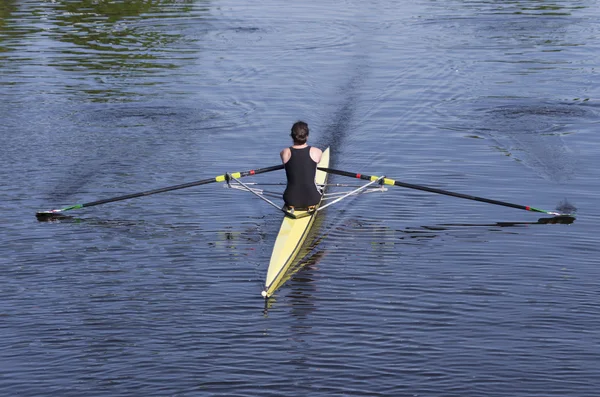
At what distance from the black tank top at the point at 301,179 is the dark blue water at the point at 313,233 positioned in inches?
29.1

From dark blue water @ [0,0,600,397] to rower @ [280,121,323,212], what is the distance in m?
0.72

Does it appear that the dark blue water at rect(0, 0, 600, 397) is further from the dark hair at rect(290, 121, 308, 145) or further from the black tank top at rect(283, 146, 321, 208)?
the dark hair at rect(290, 121, 308, 145)

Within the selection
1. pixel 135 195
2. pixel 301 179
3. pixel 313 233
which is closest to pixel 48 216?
pixel 135 195

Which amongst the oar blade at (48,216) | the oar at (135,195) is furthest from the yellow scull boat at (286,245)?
the oar blade at (48,216)

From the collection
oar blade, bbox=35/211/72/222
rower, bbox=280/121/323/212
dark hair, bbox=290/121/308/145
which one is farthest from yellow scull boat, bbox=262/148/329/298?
oar blade, bbox=35/211/72/222

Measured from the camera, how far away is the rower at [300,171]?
19.4 metres

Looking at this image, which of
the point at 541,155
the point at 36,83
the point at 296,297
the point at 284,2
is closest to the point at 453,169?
the point at 541,155

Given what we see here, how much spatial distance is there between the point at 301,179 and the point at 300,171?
16 cm

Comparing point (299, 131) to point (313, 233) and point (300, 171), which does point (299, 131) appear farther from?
point (313, 233)

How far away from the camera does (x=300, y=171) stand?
1948 cm

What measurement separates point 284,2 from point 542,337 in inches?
1764

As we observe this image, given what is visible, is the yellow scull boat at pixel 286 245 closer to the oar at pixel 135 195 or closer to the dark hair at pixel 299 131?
the dark hair at pixel 299 131

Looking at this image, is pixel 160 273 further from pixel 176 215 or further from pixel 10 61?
pixel 10 61

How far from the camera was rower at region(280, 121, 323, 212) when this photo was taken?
19.4 m
